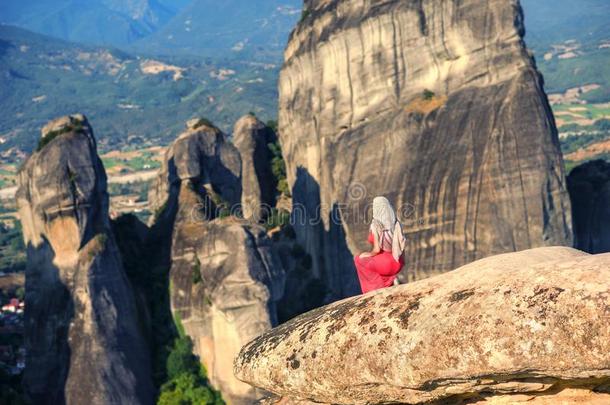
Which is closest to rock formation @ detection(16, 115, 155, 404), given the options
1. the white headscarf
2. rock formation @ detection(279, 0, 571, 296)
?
rock formation @ detection(279, 0, 571, 296)

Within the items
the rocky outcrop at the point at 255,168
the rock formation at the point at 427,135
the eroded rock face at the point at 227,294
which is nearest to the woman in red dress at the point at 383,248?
the eroded rock face at the point at 227,294

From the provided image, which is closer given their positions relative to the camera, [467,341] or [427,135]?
[467,341]

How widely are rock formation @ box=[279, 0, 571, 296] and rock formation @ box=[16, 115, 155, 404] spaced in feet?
41.2

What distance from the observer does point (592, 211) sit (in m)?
37.6

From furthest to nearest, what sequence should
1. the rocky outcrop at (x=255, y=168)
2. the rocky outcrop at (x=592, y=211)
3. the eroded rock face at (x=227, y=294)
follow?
the rocky outcrop at (x=255, y=168) < the rocky outcrop at (x=592, y=211) < the eroded rock face at (x=227, y=294)

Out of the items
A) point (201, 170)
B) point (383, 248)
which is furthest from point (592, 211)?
point (383, 248)

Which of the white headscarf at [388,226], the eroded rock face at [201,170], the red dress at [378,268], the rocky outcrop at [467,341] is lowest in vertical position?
the rocky outcrop at [467,341]

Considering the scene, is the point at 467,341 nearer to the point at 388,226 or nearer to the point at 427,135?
the point at 388,226

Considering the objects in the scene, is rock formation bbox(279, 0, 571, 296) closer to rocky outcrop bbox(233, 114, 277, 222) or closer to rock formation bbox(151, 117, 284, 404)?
rocky outcrop bbox(233, 114, 277, 222)

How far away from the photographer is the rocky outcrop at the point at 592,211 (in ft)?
122

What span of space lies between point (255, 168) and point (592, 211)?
19600 millimetres

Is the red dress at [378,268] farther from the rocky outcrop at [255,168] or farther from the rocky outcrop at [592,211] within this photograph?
the rocky outcrop at [255,168]

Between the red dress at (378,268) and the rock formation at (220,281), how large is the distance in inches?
648

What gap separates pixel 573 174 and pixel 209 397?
22.7m
